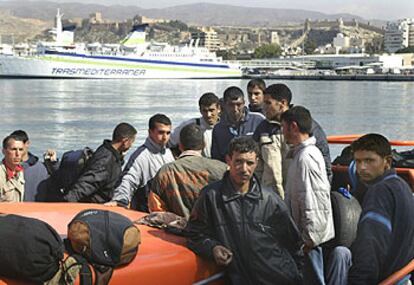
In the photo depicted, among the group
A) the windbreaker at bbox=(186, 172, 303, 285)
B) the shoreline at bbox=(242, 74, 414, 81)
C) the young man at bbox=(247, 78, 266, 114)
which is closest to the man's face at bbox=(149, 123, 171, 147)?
the windbreaker at bbox=(186, 172, 303, 285)

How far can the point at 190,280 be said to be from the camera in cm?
341

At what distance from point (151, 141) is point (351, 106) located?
33.7 m

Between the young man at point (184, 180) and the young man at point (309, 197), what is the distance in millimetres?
415

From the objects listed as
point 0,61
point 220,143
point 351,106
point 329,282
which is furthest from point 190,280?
point 0,61

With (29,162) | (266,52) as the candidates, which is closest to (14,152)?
(29,162)

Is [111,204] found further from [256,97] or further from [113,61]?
[113,61]

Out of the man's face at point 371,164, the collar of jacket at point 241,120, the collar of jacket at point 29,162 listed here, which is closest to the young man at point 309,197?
the man's face at point 371,164

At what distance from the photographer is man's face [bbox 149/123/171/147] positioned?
433 centimetres

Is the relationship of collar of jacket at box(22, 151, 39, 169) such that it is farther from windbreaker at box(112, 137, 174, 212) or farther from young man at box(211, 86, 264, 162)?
young man at box(211, 86, 264, 162)

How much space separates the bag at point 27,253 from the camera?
9.21 ft

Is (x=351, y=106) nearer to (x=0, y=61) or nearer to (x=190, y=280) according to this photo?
(x=190, y=280)

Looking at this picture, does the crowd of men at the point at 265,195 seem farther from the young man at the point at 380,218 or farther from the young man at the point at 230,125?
the young man at the point at 230,125

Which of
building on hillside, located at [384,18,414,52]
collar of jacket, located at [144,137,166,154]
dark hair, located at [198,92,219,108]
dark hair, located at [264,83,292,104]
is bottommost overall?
collar of jacket, located at [144,137,166,154]

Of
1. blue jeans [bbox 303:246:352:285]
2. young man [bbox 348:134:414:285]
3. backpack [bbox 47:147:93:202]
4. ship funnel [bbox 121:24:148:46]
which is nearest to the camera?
young man [bbox 348:134:414:285]
